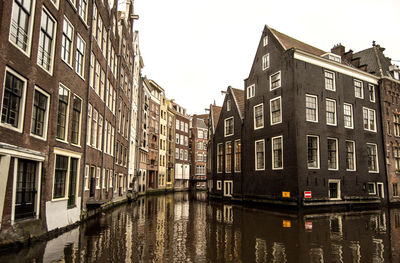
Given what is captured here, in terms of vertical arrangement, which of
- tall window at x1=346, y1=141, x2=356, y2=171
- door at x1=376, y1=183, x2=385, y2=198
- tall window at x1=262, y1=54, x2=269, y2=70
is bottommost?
door at x1=376, y1=183, x2=385, y2=198

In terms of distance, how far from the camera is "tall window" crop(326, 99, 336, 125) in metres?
28.7

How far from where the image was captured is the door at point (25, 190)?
1027 cm

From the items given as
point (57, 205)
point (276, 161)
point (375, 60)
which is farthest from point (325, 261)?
point (375, 60)

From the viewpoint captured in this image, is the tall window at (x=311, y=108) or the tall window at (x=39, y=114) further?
the tall window at (x=311, y=108)

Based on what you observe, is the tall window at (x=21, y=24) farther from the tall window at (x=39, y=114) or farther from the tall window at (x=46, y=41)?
the tall window at (x=39, y=114)

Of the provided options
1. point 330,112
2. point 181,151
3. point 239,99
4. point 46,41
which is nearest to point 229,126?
point 239,99

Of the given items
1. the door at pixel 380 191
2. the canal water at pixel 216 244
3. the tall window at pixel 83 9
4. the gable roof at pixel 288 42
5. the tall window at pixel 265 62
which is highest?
the gable roof at pixel 288 42

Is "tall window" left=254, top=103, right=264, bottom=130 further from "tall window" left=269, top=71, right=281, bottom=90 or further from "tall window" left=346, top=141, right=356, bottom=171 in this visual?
"tall window" left=346, top=141, right=356, bottom=171

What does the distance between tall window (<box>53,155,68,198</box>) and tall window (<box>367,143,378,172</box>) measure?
93.5 feet

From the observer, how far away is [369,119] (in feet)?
106

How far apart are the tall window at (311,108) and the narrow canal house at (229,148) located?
867 centimetres

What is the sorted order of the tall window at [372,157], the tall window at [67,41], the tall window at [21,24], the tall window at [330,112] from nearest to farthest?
1. the tall window at [21,24]
2. the tall window at [67,41]
3. the tall window at [330,112]
4. the tall window at [372,157]

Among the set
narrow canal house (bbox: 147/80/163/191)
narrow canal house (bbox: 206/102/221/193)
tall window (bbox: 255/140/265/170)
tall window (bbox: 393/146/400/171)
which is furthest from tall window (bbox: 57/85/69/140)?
narrow canal house (bbox: 147/80/163/191)

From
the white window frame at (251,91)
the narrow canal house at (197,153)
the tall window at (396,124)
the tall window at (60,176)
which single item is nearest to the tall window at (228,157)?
the white window frame at (251,91)
